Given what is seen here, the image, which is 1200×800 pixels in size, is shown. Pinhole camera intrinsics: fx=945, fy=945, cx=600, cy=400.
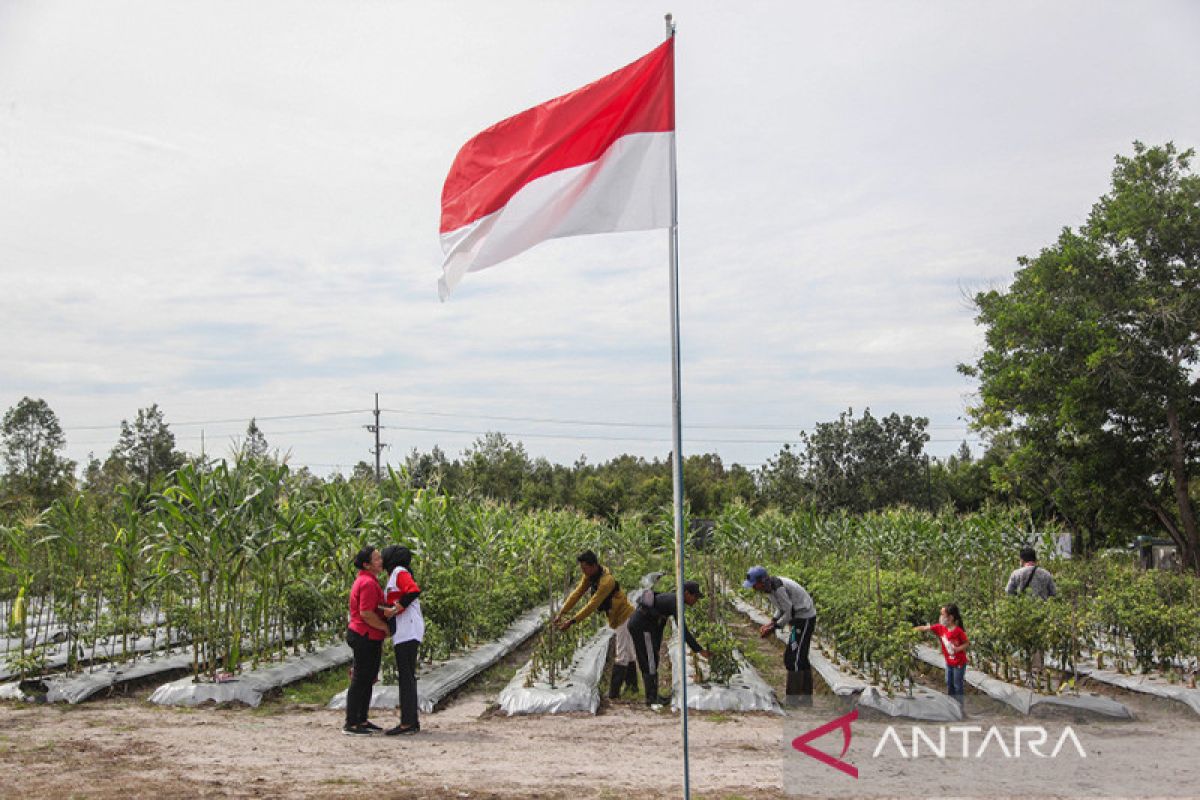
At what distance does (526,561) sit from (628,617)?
8895 mm

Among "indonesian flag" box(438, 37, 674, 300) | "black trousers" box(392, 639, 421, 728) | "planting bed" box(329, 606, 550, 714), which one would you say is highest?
"indonesian flag" box(438, 37, 674, 300)

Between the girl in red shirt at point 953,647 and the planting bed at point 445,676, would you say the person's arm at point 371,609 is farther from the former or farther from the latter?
the girl in red shirt at point 953,647

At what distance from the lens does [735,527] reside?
28.0 m

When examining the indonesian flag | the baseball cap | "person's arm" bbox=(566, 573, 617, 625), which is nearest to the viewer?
the indonesian flag

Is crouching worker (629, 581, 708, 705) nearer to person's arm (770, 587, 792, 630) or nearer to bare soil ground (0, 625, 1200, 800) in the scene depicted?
bare soil ground (0, 625, 1200, 800)

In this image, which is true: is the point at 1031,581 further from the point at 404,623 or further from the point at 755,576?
the point at 404,623

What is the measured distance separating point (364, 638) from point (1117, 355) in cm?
2278

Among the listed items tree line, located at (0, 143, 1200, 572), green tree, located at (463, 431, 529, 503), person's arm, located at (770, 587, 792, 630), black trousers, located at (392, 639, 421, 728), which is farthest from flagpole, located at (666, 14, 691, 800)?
green tree, located at (463, 431, 529, 503)

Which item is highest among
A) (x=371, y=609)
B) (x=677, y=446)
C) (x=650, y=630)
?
(x=677, y=446)

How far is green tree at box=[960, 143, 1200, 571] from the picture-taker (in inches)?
987

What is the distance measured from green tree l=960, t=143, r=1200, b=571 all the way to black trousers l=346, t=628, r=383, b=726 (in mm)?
21411

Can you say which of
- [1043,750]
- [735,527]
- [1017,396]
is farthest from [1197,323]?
[1043,750]

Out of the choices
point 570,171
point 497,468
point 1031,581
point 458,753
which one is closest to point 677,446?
point 570,171

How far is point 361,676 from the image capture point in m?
8.83
